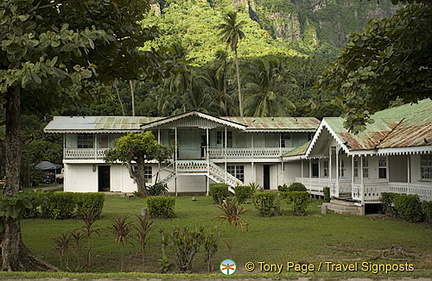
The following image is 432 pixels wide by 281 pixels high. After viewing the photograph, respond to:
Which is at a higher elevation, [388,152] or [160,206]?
[388,152]

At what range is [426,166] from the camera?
17969 mm

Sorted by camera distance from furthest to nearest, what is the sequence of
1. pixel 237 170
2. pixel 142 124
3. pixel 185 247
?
1. pixel 237 170
2. pixel 142 124
3. pixel 185 247

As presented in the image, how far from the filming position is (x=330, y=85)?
1083 cm

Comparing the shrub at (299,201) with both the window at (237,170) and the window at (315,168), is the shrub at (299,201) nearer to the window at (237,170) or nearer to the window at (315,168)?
the window at (315,168)

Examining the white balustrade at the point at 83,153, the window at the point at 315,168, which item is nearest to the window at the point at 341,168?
the window at the point at 315,168

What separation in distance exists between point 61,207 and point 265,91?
3363 cm

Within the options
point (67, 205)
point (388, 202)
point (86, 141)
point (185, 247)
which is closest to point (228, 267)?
point (185, 247)

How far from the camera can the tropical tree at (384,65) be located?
9766 mm

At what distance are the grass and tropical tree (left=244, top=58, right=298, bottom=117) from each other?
2825 centimetres

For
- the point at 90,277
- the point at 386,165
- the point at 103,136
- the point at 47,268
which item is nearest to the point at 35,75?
the point at 90,277

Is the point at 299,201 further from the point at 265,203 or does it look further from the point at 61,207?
the point at 61,207

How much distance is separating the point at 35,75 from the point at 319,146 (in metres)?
21.2

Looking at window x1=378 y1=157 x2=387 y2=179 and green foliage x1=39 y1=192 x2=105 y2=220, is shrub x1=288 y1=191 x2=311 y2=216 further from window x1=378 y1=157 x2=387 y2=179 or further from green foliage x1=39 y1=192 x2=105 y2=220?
green foliage x1=39 y1=192 x2=105 y2=220

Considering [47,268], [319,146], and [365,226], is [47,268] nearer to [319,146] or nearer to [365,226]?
[365,226]
